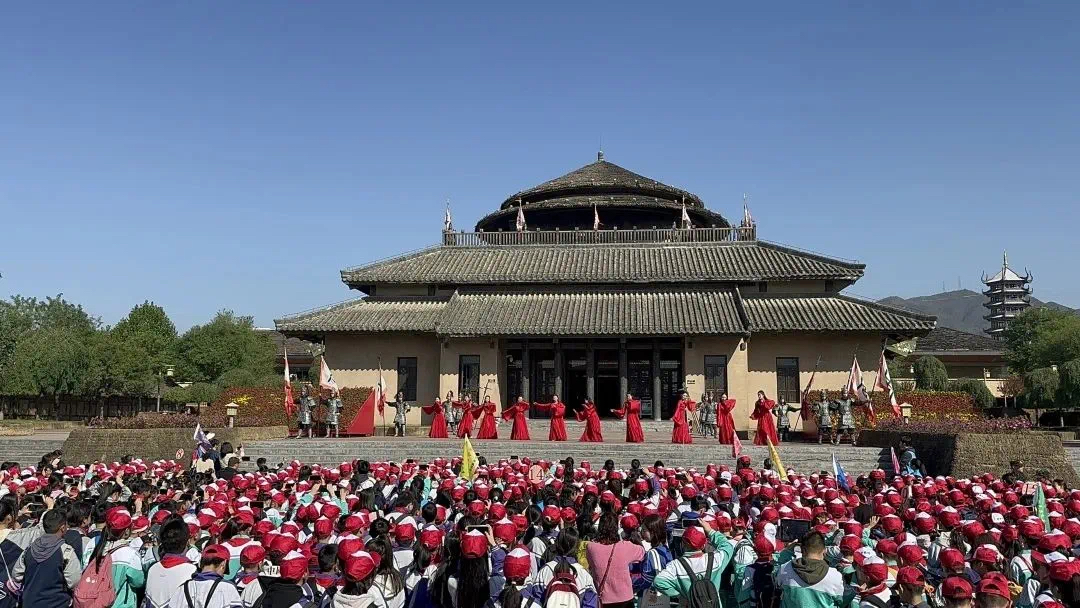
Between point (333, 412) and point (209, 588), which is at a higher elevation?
point (333, 412)

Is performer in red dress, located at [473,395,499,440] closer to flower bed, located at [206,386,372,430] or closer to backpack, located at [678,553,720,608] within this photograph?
flower bed, located at [206,386,372,430]

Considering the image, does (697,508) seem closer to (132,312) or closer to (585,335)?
(585,335)

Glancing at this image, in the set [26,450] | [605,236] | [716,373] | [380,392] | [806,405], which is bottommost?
[26,450]

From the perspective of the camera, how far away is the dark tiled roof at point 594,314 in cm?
3066

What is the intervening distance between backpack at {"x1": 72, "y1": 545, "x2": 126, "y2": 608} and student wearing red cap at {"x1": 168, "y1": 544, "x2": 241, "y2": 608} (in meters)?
0.76

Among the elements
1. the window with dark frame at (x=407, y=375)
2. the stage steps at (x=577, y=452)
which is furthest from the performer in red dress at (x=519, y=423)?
the window with dark frame at (x=407, y=375)

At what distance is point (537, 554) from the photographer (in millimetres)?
7156

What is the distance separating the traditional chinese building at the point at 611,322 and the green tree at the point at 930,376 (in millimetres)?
26093

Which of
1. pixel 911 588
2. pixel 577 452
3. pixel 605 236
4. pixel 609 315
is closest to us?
pixel 911 588

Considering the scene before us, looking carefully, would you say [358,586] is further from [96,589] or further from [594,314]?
[594,314]

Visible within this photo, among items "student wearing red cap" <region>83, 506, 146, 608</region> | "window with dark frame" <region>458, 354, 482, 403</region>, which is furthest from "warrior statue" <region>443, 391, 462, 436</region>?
"student wearing red cap" <region>83, 506, 146, 608</region>

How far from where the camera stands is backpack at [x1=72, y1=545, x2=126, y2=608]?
6113mm

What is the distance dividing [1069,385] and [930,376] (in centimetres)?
1578

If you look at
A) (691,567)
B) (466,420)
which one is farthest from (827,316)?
(691,567)
